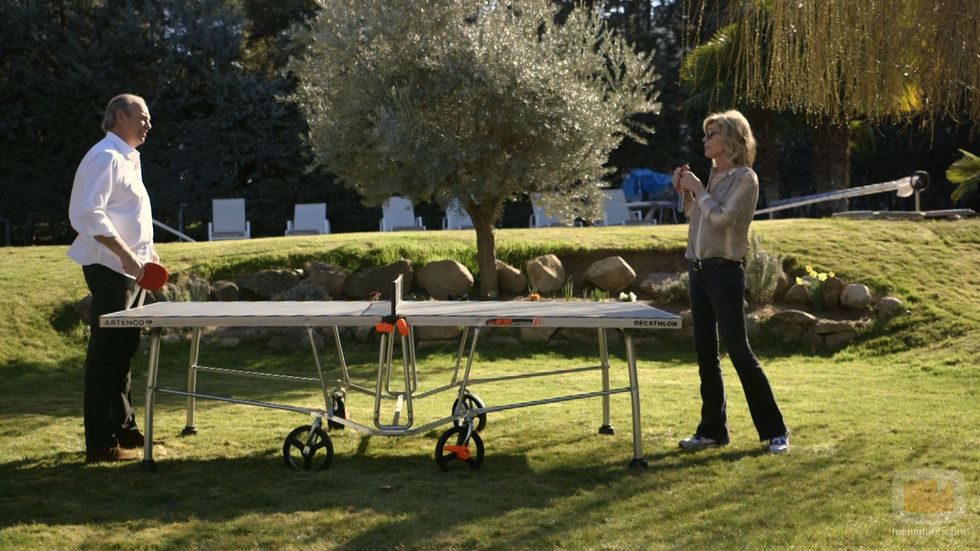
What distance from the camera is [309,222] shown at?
1945cm

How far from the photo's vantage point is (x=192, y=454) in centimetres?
585

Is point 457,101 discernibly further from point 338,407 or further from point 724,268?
point 724,268

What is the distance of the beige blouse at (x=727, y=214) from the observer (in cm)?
551

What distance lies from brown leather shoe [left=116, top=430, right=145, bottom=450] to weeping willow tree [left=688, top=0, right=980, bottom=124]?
11.7 ft

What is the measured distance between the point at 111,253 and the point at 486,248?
22.8ft

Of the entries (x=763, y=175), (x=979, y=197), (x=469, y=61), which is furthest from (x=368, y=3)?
(x=979, y=197)

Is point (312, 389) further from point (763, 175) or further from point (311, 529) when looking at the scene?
point (763, 175)

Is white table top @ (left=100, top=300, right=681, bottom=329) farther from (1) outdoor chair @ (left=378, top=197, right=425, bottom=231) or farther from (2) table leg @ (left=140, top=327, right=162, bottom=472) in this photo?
(1) outdoor chair @ (left=378, top=197, right=425, bottom=231)

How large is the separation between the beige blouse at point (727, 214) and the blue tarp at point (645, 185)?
18.1 metres

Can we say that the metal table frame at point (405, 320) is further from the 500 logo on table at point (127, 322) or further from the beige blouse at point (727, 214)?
the beige blouse at point (727, 214)

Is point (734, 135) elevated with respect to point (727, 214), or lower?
elevated

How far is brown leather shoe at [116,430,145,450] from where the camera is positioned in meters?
5.86

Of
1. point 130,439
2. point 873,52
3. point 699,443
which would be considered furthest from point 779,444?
point 130,439

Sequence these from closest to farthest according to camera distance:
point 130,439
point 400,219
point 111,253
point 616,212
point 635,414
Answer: point 635,414, point 111,253, point 130,439, point 400,219, point 616,212
